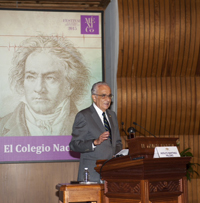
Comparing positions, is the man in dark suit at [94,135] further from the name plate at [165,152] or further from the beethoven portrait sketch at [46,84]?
the beethoven portrait sketch at [46,84]

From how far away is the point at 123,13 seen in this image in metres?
5.44

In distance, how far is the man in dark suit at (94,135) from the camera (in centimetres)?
352

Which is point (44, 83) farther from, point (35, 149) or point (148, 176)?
point (148, 176)

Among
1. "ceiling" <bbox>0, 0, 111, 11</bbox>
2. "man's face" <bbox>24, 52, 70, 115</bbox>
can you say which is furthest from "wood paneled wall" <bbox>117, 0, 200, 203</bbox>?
"man's face" <bbox>24, 52, 70, 115</bbox>

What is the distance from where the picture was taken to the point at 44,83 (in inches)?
227

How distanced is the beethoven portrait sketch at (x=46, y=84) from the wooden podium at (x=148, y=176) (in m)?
2.95

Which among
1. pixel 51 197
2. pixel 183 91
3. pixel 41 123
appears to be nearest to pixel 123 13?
pixel 183 91

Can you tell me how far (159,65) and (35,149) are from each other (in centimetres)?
221

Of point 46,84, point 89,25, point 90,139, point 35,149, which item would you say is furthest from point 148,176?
point 89,25

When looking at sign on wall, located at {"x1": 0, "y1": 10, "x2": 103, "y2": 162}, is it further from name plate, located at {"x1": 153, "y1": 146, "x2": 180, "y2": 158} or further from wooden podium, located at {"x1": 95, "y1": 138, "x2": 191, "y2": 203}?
name plate, located at {"x1": 153, "y1": 146, "x2": 180, "y2": 158}

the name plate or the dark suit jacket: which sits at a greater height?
the dark suit jacket

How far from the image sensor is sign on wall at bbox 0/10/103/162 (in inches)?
223

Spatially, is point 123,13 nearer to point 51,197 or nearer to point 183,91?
point 183,91

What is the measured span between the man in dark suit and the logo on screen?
7.63ft
